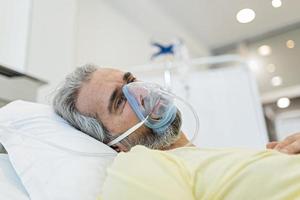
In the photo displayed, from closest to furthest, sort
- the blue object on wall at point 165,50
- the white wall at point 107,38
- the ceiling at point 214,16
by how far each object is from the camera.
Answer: the ceiling at point 214,16 < the white wall at point 107,38 < the blue object on wall at point 165,50

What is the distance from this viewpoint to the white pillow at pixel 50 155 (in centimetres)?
68

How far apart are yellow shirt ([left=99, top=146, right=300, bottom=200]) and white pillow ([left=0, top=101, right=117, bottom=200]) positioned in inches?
4.1

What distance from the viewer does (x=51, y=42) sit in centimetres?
160

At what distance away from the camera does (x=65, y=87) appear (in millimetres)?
1071

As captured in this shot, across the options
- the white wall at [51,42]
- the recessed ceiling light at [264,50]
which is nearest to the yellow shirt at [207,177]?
the white wall at [51,42]

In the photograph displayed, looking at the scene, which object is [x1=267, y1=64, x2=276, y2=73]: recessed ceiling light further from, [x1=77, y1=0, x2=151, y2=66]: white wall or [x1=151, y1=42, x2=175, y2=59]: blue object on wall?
[x1=77, y1=0, x2=151, y2=66]: white wall

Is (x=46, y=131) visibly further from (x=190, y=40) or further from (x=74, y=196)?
(x=190, y=40)

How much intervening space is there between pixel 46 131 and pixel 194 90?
4.89 feet

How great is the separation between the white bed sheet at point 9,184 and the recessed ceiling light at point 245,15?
4.52 ft

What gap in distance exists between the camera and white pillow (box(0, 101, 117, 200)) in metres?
0.68

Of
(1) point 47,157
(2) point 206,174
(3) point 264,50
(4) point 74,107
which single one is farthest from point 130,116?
(3) point 264,50

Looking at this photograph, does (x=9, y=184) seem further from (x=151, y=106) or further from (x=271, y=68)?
(x=271, y=68)

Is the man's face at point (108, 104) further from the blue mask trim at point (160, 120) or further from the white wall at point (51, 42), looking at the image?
the white wall at point (51, 42)

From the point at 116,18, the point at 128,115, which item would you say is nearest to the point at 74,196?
the point at 128,115
